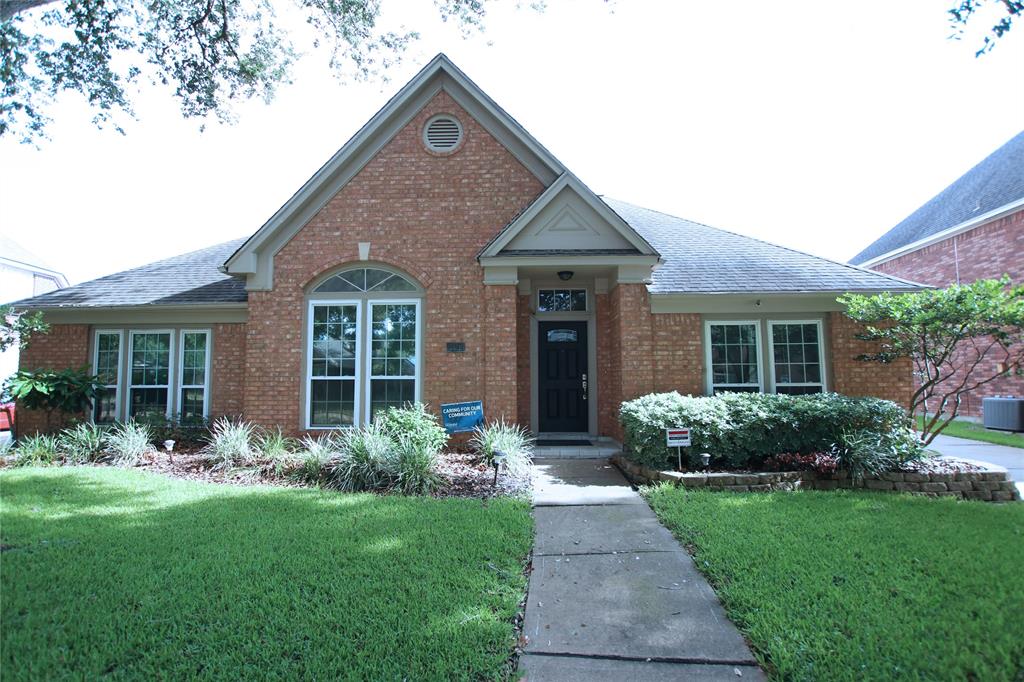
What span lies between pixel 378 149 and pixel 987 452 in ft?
45.0

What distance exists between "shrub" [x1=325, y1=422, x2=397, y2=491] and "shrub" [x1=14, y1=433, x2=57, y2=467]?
5.44 m

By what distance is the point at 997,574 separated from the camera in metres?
4.04

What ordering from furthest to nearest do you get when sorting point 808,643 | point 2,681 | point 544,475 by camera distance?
point 544,475 → point 808,643 → point 2,681

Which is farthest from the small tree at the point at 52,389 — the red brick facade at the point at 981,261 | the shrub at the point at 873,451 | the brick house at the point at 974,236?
the red brick facade at the point at 981,261

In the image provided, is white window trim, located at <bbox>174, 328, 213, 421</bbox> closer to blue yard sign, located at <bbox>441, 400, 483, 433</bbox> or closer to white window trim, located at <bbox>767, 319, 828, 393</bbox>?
blue yard sign, located at <bbox>441, 400, 483, 433</bbox>

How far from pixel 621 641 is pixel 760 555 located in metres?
1.84

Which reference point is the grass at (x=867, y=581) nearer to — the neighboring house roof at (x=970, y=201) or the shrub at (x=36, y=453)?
the shrub at (x=36, y=453)

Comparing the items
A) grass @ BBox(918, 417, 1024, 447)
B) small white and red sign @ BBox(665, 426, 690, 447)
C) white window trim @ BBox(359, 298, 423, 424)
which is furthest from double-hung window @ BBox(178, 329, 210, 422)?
grass @ BBox(918, 417, 1024, 447)

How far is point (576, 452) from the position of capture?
31.0 feet

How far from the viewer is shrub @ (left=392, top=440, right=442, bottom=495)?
6992 mm

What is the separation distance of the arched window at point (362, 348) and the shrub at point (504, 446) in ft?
5.25

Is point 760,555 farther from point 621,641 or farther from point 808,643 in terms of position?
point 621,641

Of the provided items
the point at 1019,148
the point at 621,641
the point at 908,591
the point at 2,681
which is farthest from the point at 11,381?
the point at 1019,148

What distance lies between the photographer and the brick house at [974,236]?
48.6 ft
